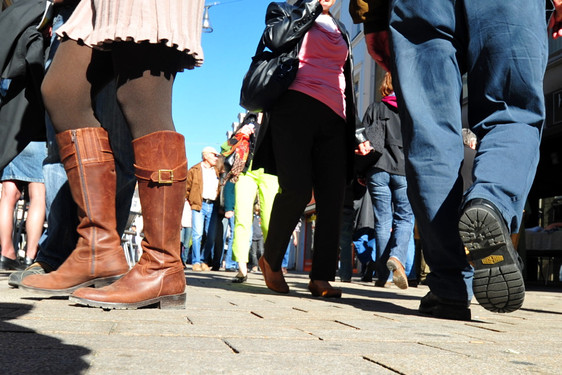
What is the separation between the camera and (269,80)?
3.61 meters

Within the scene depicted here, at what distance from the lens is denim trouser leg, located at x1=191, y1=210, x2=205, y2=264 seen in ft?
34.1

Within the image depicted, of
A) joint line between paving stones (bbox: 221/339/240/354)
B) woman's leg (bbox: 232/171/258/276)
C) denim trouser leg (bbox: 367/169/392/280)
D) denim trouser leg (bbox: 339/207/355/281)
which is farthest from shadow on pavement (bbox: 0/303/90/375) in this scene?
denim trouser leg (bbox: 339/207/355/281)

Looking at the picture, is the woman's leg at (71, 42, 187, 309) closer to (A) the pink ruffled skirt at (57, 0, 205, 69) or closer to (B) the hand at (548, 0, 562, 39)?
(A) the pink ruffled skirt at (57, 0, 205, 69)

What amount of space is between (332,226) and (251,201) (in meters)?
2.40

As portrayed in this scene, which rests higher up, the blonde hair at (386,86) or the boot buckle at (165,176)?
the blonde hair at (386,86)

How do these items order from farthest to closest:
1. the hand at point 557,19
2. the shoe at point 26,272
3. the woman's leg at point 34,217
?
the woman's leg at point 34,217
the shoe at point 26,272
the hand at point 557,19

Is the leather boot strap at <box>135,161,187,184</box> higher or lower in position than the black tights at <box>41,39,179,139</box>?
lower

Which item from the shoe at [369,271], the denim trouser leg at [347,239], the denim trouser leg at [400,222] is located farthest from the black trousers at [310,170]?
the shoe at [369,271]

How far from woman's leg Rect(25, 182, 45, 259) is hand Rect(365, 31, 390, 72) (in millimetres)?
3121

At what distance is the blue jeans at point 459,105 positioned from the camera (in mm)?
2303

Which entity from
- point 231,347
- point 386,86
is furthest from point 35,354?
point 386,86

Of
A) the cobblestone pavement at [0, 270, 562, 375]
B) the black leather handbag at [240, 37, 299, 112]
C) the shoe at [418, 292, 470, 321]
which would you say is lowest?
the cobblestone pavement at [0, 270, 562, 375]

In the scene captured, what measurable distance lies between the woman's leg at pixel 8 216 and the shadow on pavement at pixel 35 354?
11.3ft

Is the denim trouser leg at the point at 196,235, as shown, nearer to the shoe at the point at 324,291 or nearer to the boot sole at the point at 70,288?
the shoe at the point at 324,291
